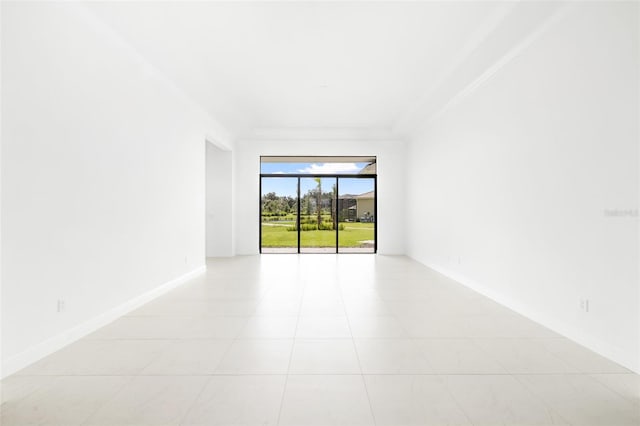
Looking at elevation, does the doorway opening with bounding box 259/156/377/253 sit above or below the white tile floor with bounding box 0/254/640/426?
above

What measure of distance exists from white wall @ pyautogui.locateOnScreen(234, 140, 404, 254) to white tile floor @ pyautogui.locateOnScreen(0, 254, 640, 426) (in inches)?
194

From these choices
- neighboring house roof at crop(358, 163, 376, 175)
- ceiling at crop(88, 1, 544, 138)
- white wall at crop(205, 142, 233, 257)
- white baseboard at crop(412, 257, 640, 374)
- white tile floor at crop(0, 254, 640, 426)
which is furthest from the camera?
neighboring house roof at crop(358, 163, 376, 175)

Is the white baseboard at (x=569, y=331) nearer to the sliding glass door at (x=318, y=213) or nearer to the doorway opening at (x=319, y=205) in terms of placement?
the doorway opening at (x=319, y=205)

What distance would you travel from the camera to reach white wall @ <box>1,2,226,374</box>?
260cm

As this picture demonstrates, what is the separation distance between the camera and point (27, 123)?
2703 mm

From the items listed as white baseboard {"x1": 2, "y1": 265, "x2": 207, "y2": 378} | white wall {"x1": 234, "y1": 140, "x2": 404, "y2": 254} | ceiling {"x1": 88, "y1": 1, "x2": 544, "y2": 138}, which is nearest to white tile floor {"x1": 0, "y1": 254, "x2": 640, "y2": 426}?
white baseboard {"x1": 2, "y1": 265, "x2": 207, "y2": 378}

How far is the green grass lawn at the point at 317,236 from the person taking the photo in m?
9.68

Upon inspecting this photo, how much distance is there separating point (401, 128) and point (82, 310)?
276 inches

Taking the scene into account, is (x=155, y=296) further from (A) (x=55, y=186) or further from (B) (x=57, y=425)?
(B) (x=57, y=425)

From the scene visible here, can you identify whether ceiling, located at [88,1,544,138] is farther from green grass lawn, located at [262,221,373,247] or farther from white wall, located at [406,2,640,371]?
green grass lawn, located at [262,221,373,247]

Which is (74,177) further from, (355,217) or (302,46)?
(355,217)

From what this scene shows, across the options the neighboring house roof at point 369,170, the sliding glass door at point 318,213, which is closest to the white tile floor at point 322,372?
the sliding glass door at point 318,213

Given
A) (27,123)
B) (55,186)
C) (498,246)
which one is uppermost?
(27,123)

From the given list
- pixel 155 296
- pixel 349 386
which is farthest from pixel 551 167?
pixel 155 296
